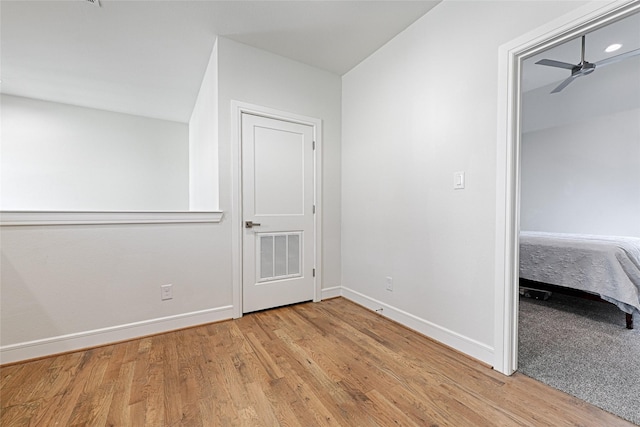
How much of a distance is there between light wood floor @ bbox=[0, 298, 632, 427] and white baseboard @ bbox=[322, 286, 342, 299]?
883mm

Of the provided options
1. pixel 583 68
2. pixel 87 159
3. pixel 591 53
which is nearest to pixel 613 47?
pixel 591 53

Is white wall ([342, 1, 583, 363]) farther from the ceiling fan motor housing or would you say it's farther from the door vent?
the ceiling fan motor housing

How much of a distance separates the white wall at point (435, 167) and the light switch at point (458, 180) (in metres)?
0.04

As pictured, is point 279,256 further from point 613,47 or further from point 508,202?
point 613,47

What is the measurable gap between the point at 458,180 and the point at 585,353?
4.83 ft

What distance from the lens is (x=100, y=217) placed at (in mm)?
1999

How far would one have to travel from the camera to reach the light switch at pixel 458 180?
6.22 feet

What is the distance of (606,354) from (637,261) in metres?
1.14

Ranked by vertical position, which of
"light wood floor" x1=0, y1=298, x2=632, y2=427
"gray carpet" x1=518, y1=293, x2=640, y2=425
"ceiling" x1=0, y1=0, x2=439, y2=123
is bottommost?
"light wood floor" x1=0, y1=298, x2=632, y2=427

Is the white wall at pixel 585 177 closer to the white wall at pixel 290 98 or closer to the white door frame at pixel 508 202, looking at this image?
the white door frame at pixel 508 202

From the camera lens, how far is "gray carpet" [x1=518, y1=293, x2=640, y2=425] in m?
1.43

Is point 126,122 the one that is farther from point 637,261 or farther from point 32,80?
→ point 637,261

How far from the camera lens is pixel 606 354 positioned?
1.82m

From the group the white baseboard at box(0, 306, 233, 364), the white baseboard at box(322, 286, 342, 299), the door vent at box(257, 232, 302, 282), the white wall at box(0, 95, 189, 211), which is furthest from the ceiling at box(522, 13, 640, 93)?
the white wall at box(0, 95, 189, 211)
